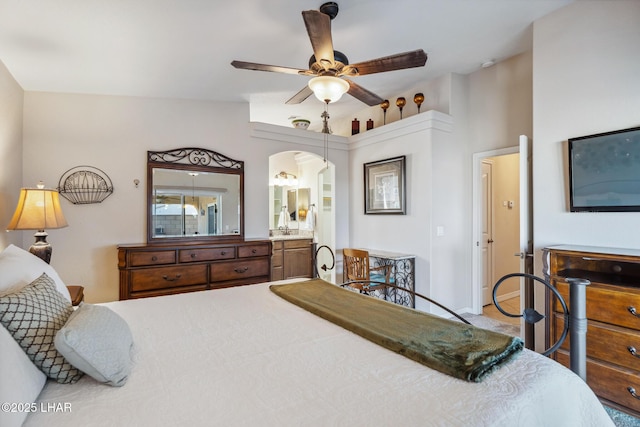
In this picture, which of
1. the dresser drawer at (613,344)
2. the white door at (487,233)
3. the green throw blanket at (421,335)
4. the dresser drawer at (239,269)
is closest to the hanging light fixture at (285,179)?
the dresser drawer at (239,269)

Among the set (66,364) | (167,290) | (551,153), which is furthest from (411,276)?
(66,364)

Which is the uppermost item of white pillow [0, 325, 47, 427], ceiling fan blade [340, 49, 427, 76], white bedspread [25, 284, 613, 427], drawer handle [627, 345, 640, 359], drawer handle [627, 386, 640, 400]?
ceiling fan blade [340, 49, 427, 76]

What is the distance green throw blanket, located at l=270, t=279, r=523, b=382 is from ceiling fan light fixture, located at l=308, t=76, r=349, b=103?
1.43m

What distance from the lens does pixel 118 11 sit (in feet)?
7.14

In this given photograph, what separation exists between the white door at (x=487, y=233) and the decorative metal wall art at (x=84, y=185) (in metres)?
4.72

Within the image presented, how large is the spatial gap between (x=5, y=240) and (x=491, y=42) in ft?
16.2

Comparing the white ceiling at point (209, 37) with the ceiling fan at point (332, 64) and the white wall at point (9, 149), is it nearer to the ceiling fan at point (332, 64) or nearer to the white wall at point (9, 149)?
the white wall at point (9, 149)

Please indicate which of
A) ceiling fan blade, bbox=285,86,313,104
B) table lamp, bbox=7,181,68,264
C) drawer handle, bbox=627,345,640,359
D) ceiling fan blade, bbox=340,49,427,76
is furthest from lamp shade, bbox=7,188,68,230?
drawer handle, bbox=627,345,640,359

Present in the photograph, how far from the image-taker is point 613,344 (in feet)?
6.43

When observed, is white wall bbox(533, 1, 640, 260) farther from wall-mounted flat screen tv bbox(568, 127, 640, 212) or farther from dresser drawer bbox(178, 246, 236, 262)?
dresser drawer bbox(178, 246, 236, 262)

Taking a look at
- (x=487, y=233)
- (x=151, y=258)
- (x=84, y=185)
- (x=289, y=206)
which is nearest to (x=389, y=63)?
(x=151, y=258)

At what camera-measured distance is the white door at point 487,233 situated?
4.29 m

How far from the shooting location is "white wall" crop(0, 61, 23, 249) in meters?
2.62

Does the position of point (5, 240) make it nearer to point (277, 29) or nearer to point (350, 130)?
point (277, 29)
